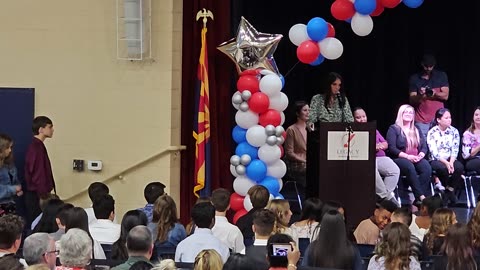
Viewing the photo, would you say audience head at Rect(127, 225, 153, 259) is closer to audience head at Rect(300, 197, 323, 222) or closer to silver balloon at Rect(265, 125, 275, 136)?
audience head at Rect(300, 197, 323, 222)

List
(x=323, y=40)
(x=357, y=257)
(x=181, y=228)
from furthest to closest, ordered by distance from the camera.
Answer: (x=323, y=40)
(x=181, y=228)
(x=357, y=257)

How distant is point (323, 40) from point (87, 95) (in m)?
2.53

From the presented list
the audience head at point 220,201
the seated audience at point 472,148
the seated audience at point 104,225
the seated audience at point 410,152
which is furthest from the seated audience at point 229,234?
the seated audience at point 472,148

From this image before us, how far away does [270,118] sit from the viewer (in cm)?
886

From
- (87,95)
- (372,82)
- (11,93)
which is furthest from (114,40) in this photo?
(372,82)

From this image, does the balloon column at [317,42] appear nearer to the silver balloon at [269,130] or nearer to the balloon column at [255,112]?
the balloon column at [255,112]

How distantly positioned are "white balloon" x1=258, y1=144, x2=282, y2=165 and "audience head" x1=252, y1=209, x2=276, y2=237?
3.38m

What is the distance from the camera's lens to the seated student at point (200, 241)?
539cm

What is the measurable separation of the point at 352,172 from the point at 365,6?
1.64 meters

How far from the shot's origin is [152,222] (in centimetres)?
626

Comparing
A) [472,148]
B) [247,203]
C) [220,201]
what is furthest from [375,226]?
[472,148]

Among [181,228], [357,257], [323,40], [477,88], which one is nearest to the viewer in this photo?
[357,257]

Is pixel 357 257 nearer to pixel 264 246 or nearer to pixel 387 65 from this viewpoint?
pixel 264 246

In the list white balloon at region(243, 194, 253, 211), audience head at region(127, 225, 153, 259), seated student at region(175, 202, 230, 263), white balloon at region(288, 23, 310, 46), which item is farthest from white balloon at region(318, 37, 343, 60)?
audience head at region(127, 225, 153, 259)
